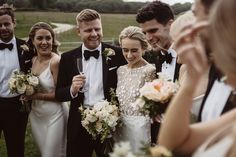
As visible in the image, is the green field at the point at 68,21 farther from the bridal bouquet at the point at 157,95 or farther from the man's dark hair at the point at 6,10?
the bridal bouquet at the point at 157,95

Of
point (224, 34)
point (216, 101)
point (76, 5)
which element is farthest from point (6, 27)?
point (76, 5)

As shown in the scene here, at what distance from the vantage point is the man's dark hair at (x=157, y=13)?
4500mm

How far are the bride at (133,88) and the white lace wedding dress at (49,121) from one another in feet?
4.55

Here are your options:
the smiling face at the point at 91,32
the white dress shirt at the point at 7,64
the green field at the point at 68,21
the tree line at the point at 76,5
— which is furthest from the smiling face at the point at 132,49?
the tree line at the point at 76,5

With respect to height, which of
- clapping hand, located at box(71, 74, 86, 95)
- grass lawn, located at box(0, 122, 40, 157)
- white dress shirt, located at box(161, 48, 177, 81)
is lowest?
grass lawn, located at box(0, 122, 40, 157)

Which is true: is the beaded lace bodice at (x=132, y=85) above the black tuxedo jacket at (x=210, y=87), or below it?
below

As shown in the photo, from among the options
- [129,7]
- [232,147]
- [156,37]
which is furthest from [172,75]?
[129,7]

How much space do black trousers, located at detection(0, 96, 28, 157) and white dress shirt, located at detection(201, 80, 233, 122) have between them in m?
3.86

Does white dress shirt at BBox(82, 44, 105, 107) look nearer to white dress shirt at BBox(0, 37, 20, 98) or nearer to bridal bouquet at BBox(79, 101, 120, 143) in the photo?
bridal bouquet at BBox(79, 101, 120, 143)

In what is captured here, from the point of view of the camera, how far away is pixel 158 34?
4.48 metres

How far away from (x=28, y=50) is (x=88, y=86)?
4.36ft

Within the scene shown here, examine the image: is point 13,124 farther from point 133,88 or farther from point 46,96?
point 133,88

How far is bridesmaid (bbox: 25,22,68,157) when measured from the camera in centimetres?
575

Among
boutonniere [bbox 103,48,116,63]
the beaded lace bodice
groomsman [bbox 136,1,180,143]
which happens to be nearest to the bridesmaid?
boutonniere [bbox 103,48,116,63]
